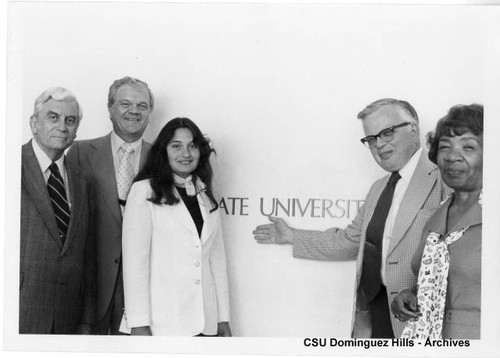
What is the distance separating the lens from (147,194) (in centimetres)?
320

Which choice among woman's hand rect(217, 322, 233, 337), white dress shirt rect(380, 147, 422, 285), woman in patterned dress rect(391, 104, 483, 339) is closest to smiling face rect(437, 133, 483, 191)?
woman in patterned dress rect(391, 104, 483, 339)

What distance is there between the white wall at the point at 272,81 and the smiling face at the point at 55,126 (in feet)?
0.17

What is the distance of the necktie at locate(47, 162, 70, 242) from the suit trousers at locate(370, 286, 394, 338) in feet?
4.78

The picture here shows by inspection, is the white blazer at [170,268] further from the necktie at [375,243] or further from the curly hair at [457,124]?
the curly hair at [457,124]

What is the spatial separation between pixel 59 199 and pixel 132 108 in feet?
1.75

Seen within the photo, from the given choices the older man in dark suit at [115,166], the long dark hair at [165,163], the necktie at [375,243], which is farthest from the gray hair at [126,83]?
the necktie at [375,243]

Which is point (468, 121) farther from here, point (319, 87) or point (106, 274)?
point (106, 274)

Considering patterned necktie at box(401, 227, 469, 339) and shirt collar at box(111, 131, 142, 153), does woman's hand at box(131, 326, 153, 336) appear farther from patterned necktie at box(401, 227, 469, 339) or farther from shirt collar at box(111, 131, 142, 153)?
patterned necktie at box(401, 227, 469, 339)

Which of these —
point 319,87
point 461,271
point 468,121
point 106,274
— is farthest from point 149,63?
point 461,271

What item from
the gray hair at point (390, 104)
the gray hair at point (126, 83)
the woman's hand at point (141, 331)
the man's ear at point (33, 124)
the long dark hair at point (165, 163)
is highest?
the gray hair at point (126, 83)

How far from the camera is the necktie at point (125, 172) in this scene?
10.6 feet

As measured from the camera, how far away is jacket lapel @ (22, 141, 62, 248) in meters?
3.18

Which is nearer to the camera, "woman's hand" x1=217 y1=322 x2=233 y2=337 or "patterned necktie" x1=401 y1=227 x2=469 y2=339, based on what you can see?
"patterned necktie" x1=401 y1=227 x2=469 y2=339

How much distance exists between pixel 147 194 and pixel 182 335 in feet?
2.22
